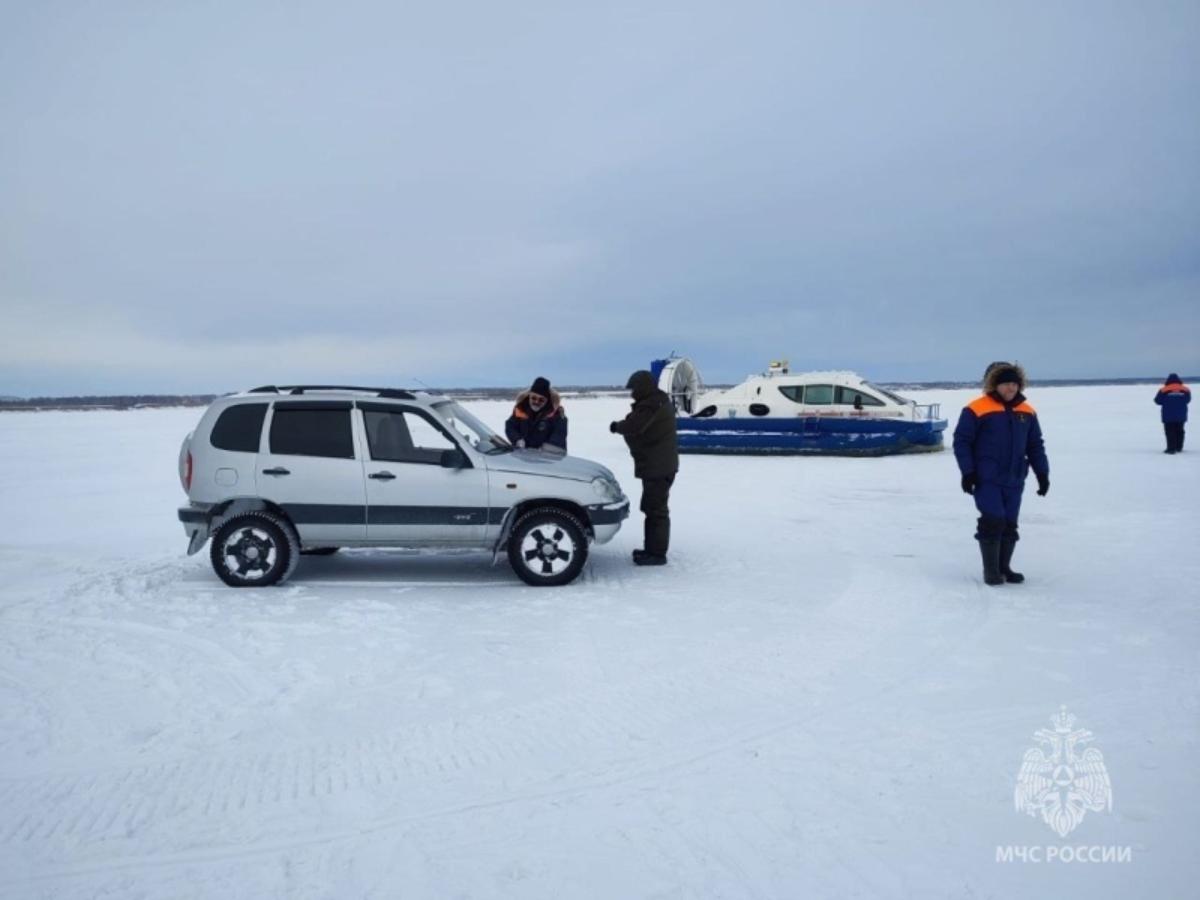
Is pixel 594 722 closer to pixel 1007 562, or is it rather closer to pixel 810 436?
pixel 1007 562

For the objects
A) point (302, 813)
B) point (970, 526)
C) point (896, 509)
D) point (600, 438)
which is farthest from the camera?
point (600, 438)

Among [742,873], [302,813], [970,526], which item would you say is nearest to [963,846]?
[742,873]

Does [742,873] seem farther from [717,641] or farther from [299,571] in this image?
[299,571]

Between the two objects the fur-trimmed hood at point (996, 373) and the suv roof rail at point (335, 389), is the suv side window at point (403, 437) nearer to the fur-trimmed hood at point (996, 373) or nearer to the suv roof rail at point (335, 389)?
the suv roof rail at point (335, 389)

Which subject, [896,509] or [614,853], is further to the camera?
[896,509]

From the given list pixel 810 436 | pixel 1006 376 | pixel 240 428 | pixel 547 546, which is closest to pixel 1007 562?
pixel 1006 376

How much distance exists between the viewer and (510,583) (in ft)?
26.9

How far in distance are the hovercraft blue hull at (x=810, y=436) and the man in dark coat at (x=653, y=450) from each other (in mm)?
12302

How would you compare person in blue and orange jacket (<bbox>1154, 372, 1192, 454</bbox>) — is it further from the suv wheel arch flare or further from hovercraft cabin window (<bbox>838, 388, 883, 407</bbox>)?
the suv wheel arch flare

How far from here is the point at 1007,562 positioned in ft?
26.2

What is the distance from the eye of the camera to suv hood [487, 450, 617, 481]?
26.0ft

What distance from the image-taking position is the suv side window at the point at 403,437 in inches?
314

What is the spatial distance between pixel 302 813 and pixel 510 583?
4.44 metres

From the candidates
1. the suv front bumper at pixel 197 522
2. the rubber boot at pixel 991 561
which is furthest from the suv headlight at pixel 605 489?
the suv front bumper at pixel 197 522
